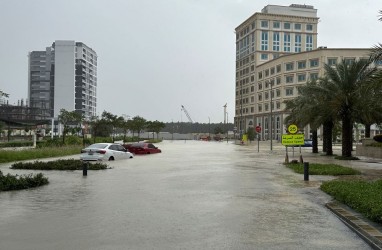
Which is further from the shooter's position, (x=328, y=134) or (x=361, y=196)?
(x=328, y=134)

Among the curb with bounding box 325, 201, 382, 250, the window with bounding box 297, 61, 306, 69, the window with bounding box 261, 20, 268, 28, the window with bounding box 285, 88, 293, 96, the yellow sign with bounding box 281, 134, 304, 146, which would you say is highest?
the window with bounding box 261, 20, 268, 28

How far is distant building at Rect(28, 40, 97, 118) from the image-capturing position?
166m

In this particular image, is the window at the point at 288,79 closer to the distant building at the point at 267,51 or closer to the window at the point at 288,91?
the distant building at the point at 267,51

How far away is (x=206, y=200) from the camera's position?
469 inches

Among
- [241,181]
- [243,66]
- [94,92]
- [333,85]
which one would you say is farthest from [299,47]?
[241,181]

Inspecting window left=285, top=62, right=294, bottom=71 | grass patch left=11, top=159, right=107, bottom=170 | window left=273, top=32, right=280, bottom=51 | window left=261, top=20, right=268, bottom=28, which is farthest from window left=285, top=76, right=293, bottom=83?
grass patch left=11, top=159, right=107, bottom=170

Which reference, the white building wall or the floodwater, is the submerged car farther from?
the white building wall

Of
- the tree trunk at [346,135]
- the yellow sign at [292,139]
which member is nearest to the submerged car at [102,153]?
the yellow sign at [292,139]

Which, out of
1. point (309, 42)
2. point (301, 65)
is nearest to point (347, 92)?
point (301, 65)

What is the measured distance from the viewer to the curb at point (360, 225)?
23.5ft

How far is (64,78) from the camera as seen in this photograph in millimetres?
166500

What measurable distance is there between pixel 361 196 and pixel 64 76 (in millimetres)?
166017

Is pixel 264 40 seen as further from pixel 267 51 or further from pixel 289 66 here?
pixel 289 66

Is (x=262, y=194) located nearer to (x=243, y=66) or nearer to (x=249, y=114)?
(x=249, y=114)
